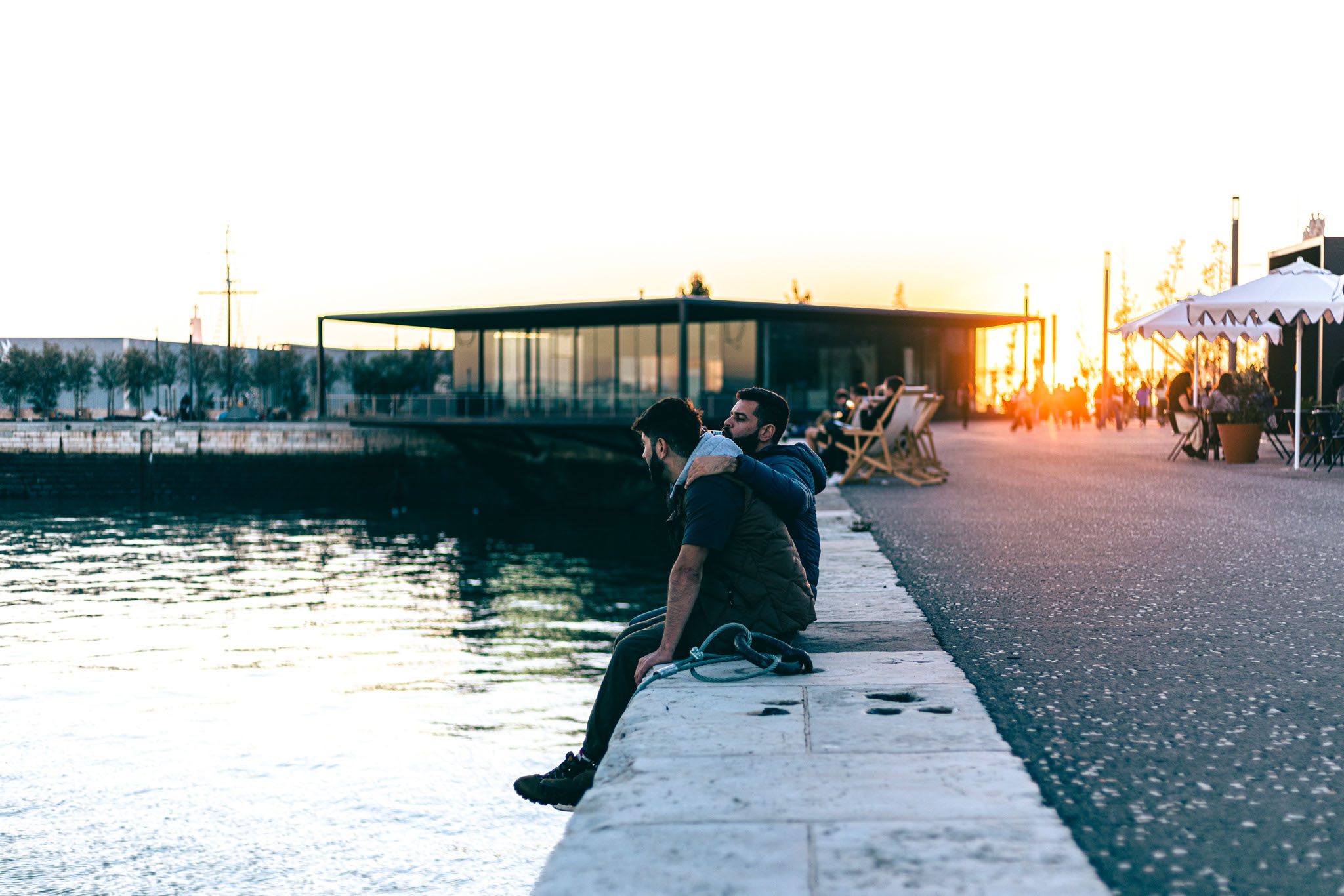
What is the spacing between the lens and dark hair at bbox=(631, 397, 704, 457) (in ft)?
14.6

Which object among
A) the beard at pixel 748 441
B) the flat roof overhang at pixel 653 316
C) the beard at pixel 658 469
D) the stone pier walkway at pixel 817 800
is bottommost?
the stone pier walkway at pixel 817 800

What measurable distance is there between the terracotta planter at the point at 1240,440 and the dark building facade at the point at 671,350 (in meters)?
25.2

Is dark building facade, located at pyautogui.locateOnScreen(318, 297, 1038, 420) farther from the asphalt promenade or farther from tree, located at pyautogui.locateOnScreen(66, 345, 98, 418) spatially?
tree, located at pyautogui.locateOnScreen(66, 345, 98, 418)

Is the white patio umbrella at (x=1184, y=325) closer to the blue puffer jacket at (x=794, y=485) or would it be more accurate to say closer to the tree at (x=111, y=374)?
the blue puffer jacket at (x=794, y=485)

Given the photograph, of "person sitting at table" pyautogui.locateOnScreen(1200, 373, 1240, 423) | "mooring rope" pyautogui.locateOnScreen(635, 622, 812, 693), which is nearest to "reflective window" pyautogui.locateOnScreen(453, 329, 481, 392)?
"person sitting at table" pyautogui.locateOnScreen(1200, 373, 1240, 423)

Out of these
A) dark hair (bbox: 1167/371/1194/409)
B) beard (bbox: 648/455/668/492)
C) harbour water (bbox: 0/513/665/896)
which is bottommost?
harbour water (bbox: 0/513/665/896)

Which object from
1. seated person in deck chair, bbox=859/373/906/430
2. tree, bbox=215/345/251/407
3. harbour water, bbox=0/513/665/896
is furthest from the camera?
tree, bbox=215/345/251/407

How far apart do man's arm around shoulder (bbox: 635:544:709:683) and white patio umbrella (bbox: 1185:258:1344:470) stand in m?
13.6

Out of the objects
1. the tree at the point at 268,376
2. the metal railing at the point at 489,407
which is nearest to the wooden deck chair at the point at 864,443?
the metal railing at the point at 489,407

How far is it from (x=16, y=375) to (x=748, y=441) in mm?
83710

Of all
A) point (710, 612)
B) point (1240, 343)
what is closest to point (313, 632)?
point (710, 612)

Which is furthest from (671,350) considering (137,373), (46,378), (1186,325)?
(46,378)

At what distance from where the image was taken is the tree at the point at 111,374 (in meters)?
79.4

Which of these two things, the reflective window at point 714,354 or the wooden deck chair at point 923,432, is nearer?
the wooden deck chair at point 923,432
